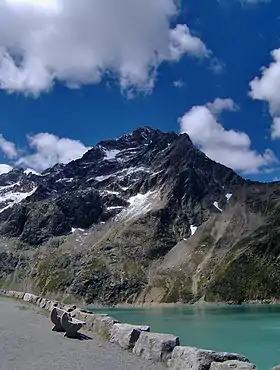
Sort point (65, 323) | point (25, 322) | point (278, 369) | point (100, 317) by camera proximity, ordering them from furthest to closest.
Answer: point (25, 322) → point (100, 317) → point (65, 323) → point (278, 369)

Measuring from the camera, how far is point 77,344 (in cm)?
2244

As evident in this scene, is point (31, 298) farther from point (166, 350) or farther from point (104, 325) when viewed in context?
point (166, 350)

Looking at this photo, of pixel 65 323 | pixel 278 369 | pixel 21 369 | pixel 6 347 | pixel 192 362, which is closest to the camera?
pixel 278 369

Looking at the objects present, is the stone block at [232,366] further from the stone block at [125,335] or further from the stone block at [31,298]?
the stone block at [31,298]

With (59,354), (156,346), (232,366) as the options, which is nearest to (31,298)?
(59,354)

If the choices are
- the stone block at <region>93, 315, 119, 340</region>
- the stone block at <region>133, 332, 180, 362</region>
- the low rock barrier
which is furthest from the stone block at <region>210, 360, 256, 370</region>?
the stone block at <region>93, 315, 119, 340</region>

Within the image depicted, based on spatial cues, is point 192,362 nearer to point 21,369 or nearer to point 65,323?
point 21,369

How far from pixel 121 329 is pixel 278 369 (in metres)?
11.9

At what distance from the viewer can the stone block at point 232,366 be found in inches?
530

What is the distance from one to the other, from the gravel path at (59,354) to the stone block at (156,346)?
381 mm

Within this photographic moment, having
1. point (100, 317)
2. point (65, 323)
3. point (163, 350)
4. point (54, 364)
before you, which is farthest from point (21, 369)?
point (100, 317)

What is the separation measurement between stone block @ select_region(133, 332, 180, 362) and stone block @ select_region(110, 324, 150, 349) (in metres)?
0.79

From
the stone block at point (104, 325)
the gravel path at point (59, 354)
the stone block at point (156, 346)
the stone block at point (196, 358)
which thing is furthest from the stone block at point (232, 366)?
the stone block at point (104, 325)

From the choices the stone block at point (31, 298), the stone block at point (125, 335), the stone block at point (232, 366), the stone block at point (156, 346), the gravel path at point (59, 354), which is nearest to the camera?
the stone block at point (232, 366)
